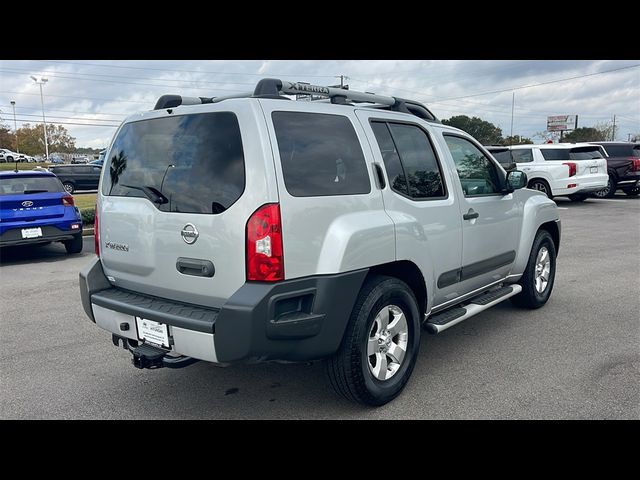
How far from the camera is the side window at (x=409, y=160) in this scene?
3.66 metres

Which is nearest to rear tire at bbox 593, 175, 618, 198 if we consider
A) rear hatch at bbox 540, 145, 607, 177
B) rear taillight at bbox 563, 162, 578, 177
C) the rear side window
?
rear hatch at bbox 540, 145, 607, 177

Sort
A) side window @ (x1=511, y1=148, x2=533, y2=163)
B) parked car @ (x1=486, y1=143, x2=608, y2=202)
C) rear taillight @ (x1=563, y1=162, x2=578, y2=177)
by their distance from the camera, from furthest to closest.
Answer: side window @ (x1=511, y1=148, x2=533, y2=163) < parked car @ (x1=486, y1=143, x2=608, y2=202) < rear taillight @ (x1=563, y1=162, x2=578, y2=177)

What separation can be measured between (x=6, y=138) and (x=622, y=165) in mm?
67048

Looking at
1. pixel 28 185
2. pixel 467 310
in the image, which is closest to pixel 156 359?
pixel 467 310

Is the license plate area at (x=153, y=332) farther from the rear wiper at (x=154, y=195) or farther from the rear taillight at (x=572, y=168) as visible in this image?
the rear taillight at (x=572, y=168)

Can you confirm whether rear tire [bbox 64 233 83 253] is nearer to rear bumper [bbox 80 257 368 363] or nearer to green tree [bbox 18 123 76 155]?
rear bumper [bbox 80 257 368 363]

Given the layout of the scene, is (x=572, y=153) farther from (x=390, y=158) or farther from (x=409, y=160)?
(x=390, y=158)

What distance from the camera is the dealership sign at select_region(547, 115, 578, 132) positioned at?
217 ft

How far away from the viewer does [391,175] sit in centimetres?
361

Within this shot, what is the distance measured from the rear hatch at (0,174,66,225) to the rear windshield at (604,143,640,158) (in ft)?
57.4

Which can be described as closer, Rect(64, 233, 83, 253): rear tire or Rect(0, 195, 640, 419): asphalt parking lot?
Rect(0, 195, 640, 419): asphalt parking lot

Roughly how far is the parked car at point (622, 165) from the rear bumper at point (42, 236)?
16.5 m
